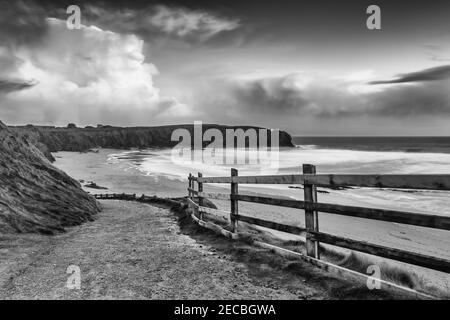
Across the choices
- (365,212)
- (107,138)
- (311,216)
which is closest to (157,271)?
(311,216)

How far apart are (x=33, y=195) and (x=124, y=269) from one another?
6694mm

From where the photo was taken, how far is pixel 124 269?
20.7 ft

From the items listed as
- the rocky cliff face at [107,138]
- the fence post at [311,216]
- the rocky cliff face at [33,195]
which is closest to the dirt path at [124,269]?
the rocky cliff face at [33,195]

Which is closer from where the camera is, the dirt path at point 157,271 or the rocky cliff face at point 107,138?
the dirt path at point 157,271

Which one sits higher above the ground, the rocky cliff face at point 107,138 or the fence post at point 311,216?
the rocky cliff face at point 107,138

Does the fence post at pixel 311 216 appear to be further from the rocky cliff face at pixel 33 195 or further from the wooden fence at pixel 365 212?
the rocky cliff face at pixel 33 195

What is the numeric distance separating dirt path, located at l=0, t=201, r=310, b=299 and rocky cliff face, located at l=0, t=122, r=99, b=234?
847 mm

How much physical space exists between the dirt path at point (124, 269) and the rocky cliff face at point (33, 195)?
0.85 metres

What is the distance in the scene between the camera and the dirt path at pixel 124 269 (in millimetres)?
5078

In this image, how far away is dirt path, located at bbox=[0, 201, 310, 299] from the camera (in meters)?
5.08

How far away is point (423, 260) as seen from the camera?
397cm
